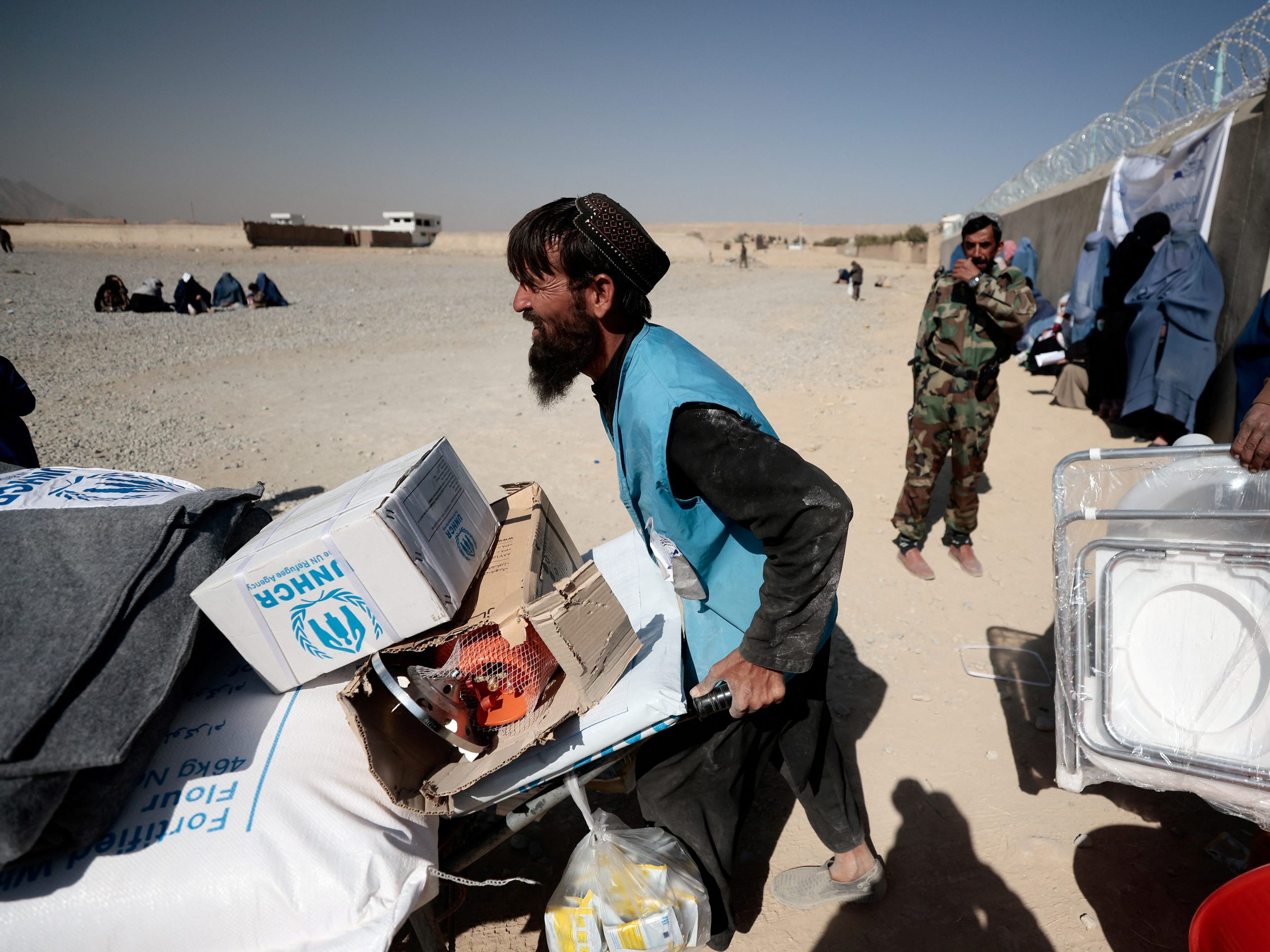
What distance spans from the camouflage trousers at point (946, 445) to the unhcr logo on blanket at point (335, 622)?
11.5ft

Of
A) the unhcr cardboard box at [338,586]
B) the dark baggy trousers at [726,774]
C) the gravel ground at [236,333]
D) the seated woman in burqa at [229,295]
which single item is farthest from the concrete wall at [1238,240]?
the seated woman in burqa at [229,295]

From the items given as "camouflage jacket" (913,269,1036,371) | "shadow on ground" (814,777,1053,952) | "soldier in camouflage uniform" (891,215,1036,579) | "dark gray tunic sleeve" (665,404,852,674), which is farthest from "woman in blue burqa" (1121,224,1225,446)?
"dark gray tunic sleeve" (665,404,852,674)

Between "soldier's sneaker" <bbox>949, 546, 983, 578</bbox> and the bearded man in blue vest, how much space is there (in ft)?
8.37

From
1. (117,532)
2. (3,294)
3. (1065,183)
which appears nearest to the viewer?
(117,532)

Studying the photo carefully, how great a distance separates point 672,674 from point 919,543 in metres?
3.20

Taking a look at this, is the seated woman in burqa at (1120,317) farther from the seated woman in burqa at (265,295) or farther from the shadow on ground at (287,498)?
the seated woman in burqa at (265,295)

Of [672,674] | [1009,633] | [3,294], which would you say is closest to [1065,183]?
[1009,633]

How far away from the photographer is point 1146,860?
88.4 inches

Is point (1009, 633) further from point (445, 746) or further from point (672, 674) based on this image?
point (445, 746)

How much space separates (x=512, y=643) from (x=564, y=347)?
2.44ft

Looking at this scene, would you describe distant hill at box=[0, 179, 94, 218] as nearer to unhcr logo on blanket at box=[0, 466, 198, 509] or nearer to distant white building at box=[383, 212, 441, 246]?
distant white building at box=[383, 212, 441, 246]

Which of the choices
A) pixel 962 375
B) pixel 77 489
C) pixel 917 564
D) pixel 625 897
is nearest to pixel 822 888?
pixel 625 897

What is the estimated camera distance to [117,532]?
4.78 ft

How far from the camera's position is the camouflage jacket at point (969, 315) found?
374cm
